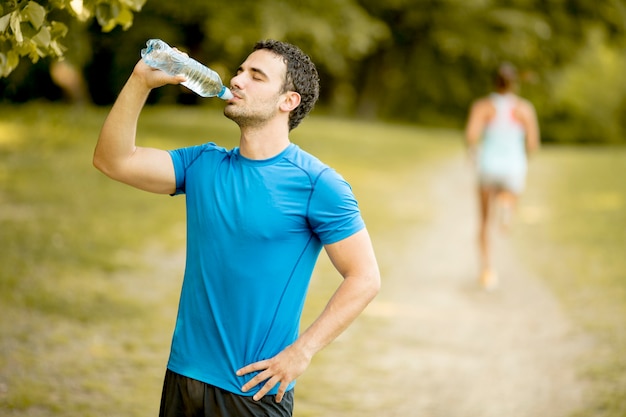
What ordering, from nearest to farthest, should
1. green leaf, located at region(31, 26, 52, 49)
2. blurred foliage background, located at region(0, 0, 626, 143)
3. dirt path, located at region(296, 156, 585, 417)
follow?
1. green leaf, located at region(31, 26, 52, 49)
2. dirt path, located at region(296, 156, 585, 417)
3. blurred foliage background, located at region(0, 0, 626, 143)

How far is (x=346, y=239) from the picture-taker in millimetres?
2637

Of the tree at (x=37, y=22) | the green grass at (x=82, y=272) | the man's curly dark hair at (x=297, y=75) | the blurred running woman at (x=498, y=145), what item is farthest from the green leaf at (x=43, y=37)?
the blurred running woman at (x=498, y=145)

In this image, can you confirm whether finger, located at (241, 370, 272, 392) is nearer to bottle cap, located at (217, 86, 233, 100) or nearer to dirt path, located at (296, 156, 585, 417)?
bottle cap, located at (217, 86, 233, 100)

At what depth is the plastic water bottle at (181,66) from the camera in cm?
266

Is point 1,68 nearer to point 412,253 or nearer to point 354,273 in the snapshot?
point 354,273

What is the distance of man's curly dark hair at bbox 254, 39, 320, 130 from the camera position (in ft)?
9.17

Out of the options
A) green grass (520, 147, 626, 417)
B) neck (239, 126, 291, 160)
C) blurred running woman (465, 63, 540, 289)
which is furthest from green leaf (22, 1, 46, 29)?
blurred running woman (465, 63, 540, 289)

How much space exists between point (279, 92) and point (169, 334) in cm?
411

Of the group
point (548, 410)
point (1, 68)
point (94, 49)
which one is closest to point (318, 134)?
point (94, 49)

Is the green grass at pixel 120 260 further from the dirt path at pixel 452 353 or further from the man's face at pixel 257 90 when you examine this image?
the man's face at pixel 257 90

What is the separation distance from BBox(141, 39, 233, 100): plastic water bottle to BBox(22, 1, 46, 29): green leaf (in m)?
0.59

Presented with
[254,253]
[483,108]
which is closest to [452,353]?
[483,108]

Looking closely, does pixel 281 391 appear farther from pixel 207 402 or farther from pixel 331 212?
pixel 331 212

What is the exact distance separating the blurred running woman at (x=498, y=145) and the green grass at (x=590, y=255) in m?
1.13
